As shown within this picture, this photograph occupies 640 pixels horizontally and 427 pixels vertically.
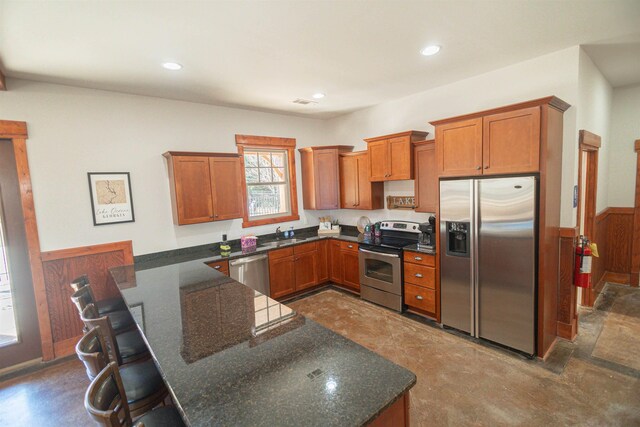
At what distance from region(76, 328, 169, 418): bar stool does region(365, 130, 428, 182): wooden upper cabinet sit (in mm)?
3327

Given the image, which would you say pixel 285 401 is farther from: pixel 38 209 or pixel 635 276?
pixel 635 276

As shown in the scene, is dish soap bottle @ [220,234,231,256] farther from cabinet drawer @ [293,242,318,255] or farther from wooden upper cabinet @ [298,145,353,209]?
wooden upper cabinet @ [298,145,353,209]

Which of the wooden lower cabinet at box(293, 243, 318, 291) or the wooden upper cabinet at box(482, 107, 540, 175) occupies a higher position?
the wooden upper cabinet at box(482, 107, 540, 175)

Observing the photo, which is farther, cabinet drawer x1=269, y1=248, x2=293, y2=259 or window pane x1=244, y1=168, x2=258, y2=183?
window pane x1=244, y1=168, x2=258, y2=183

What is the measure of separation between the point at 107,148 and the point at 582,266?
505 cm

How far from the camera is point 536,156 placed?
2596 millimetres

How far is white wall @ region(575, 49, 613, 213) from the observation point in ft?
9.67

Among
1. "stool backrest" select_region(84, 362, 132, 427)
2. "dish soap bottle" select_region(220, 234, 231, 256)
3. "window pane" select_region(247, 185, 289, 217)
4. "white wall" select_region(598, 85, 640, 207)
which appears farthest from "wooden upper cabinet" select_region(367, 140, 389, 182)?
"stool backrest" select_region(84, 362, 132, 427)

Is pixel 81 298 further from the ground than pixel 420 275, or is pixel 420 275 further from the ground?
pixel 81 298

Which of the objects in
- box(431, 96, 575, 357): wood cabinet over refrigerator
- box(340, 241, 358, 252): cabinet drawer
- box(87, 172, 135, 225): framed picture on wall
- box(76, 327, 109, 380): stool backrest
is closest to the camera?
box(76, 327, 109, 380): stool backrest

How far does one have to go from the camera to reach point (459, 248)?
319 cm

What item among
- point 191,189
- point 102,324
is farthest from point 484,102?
point 102,324

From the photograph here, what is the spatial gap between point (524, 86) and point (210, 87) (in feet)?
10.8

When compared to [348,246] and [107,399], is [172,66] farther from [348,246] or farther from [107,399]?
[348,246]
